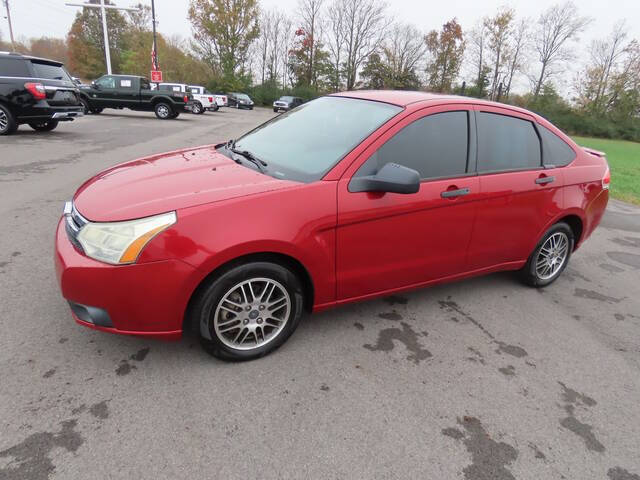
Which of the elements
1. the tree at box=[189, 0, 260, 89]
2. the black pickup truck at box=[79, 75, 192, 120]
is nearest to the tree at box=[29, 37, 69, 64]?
Result: the tree at box=[189, 0, 260, 89]

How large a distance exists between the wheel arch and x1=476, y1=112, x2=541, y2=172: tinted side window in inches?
64.4

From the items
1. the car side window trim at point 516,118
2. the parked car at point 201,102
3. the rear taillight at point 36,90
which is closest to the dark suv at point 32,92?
the rear taillight at point 36,90

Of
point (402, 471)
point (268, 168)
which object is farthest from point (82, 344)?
point (402, 471)

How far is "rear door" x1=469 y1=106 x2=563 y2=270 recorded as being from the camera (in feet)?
10.9

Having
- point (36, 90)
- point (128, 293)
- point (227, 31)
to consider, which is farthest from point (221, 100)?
point (128, 293)

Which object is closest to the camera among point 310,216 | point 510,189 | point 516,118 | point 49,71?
point 310,216

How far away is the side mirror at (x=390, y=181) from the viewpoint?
257 cm

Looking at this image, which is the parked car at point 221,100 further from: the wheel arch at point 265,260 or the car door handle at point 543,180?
the wheel arch at point 265,260

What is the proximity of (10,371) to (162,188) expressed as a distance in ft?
4.33

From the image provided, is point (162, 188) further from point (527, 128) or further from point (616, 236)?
point (616, 236)

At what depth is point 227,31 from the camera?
4956 cm

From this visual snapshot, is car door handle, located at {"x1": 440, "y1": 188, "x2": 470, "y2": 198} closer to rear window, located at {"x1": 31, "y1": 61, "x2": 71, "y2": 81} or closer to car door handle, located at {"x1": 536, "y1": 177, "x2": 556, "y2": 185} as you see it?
car door handle, located at {"x1": 536, "y1": 177, "x2": 556, "y2": 185}

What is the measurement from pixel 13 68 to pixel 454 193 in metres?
11.2

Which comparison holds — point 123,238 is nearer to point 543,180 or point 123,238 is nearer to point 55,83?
point 543,180
